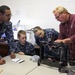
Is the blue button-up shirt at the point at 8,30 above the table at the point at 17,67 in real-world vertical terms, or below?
above

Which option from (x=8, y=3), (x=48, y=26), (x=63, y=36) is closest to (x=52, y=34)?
(x=63, y=36)

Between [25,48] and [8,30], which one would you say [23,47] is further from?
[8,30]

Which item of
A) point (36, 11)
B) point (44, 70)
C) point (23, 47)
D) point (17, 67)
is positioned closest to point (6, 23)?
point (23, 47)

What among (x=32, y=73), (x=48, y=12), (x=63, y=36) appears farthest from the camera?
(x=48, y=12)

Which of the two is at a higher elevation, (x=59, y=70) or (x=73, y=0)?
→ (x=73, y=0)

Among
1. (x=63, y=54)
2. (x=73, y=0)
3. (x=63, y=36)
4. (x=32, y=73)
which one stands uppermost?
(x=73, y=0)

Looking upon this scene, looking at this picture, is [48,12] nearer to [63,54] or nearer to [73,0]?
[73,0]

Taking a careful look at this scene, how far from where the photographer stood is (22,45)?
2.67 meters

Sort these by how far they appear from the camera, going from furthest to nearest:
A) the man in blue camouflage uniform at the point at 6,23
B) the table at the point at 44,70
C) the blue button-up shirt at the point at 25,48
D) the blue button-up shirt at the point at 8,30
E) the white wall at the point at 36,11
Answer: the white wall at the point at 36,11
the blue button-up shirt at the point at 25,48
the blue button-up shirt at the point at 8,30
the man in blue camouflage uniform at the point at 6,23
the table at the point at 44,70

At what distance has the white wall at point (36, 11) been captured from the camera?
328 centimetres

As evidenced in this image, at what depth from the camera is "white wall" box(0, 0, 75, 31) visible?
3281mm

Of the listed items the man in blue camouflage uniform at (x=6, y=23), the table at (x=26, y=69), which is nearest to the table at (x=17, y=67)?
the table at (x=26, y=69)

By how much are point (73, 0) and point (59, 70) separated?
184cm

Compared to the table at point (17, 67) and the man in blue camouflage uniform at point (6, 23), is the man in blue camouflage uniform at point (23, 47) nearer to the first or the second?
the man in blue camouflage uniform at point (6, 23)
